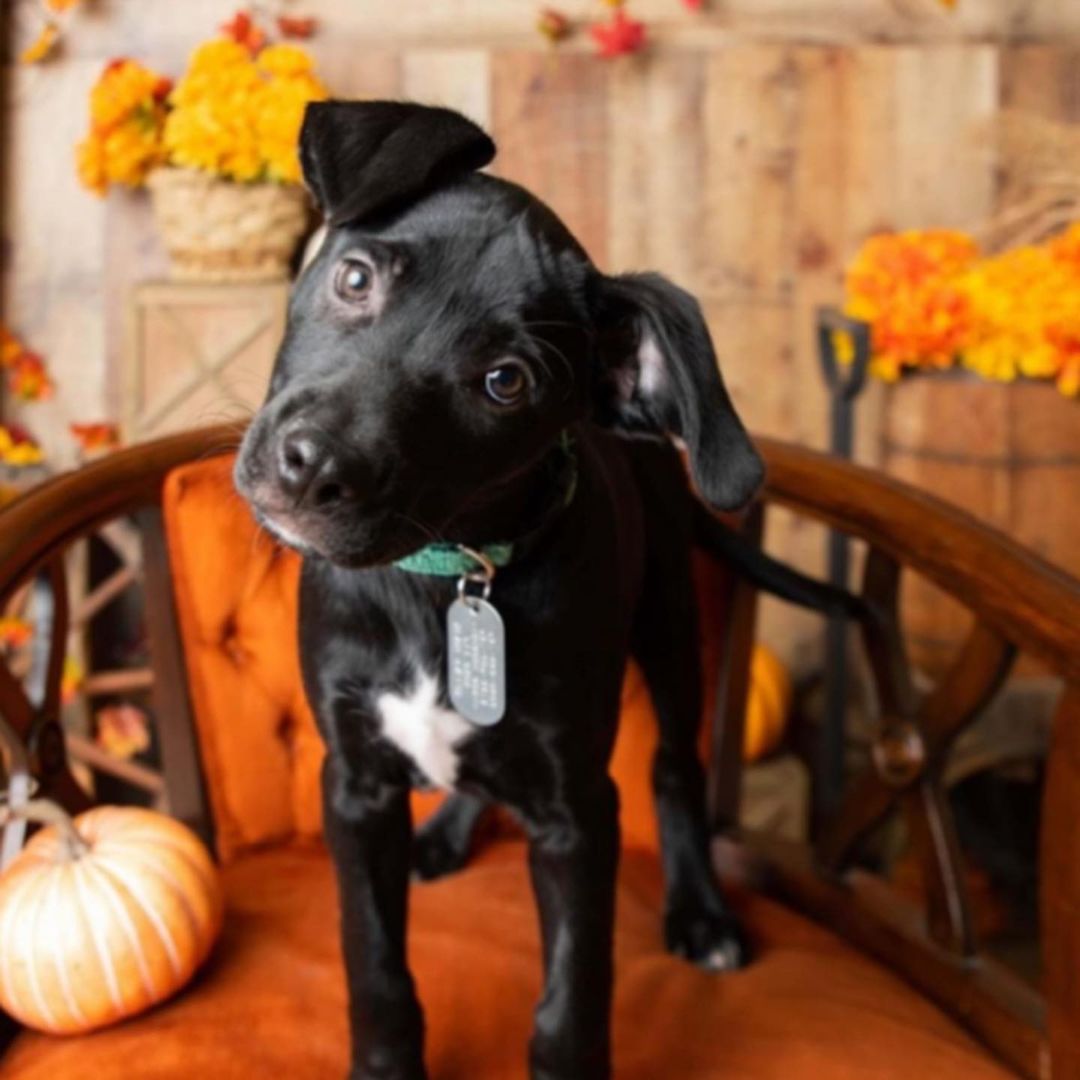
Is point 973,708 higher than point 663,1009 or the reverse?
higher

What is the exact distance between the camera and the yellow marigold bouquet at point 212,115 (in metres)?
2.02

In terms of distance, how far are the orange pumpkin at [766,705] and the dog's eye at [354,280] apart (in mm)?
1387

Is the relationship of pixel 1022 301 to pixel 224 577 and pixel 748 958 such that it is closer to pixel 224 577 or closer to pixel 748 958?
pixel 748 958

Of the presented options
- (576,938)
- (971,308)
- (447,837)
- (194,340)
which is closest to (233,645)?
(447,837)

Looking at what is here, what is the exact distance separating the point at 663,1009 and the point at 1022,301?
99 cm

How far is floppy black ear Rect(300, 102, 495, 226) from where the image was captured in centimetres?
95

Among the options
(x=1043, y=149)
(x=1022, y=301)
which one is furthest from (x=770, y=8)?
(x=1022, y=301)

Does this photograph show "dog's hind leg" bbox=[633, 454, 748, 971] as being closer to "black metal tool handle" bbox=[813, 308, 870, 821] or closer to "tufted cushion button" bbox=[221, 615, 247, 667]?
"tufted cushion button" bbox=[221, 615, 247, 667]

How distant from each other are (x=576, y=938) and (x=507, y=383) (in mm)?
442

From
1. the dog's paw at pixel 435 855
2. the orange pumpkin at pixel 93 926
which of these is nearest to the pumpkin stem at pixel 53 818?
the orange pumpkin at pixel 93 926

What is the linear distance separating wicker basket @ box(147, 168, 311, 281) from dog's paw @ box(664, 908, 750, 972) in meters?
1.18

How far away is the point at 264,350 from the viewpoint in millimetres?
2158

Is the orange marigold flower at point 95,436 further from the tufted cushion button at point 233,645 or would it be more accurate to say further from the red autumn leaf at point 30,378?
the tufted cushion button at point 233,645

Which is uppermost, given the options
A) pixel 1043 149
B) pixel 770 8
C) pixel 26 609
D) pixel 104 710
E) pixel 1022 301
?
pixel 770 8
